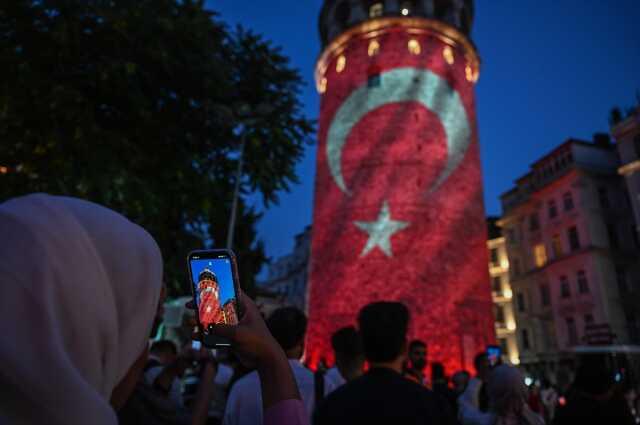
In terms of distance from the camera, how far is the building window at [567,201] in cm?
3325

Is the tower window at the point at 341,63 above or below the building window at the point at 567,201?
above

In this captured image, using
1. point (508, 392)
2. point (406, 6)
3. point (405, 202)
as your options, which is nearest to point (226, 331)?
point (508, 392)

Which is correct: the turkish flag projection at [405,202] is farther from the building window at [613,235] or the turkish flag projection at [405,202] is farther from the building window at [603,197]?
the building window at [613,235]

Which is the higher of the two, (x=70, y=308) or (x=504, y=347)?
(x=504, y=347)

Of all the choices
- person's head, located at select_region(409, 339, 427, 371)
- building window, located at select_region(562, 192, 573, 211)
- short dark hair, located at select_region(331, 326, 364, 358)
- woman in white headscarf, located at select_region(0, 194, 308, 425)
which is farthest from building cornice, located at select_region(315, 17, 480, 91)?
woman in white headscarf, located at select_region(0, 194, 308, 425)

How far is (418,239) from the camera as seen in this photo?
18.7m

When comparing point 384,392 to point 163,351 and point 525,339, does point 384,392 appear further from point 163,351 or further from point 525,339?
point 525,339

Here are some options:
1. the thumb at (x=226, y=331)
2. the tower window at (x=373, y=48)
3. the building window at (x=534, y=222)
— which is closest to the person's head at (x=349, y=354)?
the thumb at (x=226, y=331)

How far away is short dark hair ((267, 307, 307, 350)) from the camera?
3.41 metres

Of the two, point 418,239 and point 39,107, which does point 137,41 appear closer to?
point 39,107

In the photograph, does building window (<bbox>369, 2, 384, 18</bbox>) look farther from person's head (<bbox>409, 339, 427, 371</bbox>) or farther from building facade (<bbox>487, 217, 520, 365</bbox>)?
building facade (<bbox>487, 217, 520, 365</bbox>)

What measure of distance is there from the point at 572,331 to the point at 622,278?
473cm

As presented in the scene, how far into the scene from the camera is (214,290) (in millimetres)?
1553

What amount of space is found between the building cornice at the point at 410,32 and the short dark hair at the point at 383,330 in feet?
67.9
